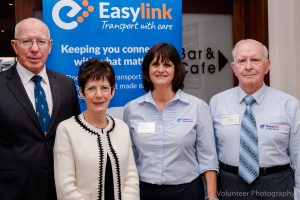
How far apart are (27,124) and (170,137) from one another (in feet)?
2.61

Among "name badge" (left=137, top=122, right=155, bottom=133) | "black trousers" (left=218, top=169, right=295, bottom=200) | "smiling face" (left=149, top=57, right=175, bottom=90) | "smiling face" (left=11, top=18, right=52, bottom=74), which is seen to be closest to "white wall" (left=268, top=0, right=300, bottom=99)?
"black trousers" (left=218, top=169, right=295, bottom=200)

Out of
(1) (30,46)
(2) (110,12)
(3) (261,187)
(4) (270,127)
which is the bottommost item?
(3) (261,187)

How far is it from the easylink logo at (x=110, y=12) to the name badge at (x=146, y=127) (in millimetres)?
1016

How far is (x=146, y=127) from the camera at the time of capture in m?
2.24

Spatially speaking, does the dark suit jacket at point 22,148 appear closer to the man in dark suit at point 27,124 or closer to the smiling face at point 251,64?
the man in dark suit at point 27,124

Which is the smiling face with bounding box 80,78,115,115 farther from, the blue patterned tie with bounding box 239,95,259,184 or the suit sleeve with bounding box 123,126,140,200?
the blue patterned tie with bounding box 239,95,259,184

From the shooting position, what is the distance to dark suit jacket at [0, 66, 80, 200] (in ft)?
6.63

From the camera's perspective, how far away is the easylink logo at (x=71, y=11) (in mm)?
2775

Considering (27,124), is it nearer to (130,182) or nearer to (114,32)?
(130,182)

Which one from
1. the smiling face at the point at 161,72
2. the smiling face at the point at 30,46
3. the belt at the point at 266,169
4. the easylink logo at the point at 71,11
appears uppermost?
the easylink logo at the point at 71,11

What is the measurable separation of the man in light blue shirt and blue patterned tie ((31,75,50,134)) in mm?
1032

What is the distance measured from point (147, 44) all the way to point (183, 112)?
2.93 ft

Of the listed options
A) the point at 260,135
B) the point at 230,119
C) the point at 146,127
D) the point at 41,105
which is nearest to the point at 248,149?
the point at 260,135

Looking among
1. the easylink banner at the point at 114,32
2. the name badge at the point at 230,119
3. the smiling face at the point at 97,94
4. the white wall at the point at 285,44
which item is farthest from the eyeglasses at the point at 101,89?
the white wall at the point at 285,44
